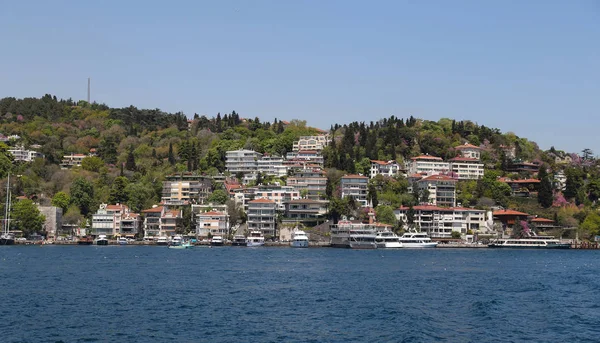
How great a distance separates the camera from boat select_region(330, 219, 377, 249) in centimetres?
8556

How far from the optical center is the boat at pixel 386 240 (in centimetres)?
8731

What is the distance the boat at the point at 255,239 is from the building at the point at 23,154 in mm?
48959

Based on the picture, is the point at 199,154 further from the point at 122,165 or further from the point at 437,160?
the point at 437,160

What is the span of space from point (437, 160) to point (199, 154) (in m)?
38.4

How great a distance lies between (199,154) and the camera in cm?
12306

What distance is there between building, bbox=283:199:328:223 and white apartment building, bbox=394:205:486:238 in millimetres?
10153

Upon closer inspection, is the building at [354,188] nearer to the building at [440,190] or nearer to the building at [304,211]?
the building at [304,211]

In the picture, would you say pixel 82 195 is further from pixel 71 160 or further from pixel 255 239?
pixel 255 239

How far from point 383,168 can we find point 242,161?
21.9 metres

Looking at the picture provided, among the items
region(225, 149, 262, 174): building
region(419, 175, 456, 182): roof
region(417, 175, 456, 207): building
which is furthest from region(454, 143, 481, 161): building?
region(225, 149, 262, 174): building

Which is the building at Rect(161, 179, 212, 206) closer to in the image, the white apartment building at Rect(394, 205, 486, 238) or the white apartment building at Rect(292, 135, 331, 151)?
the white apartment building at Rect(292, 135, 331, 151)

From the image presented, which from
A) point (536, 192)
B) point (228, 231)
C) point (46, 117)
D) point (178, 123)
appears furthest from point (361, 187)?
point (46, 117)

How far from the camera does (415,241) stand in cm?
8869

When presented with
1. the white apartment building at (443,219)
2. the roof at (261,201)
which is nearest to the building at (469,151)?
the white apartment building at (443,219)
